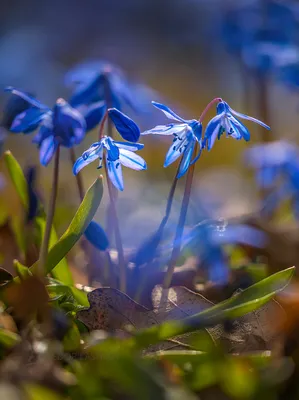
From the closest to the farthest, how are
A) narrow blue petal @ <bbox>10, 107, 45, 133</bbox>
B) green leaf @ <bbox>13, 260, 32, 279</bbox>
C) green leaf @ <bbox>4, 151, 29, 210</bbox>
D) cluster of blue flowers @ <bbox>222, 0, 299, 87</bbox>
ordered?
green leaf @ <bbox>13, 260, 32, 279</bbox>
narrow blue petal @ <bbox>10, 107, 45, 133</bbox>
green leaf @ <bbox>4, 151, 29, 210</bbox>
cluster of blue flowers @ <bbox>222, 0, 299, 87</bbox>

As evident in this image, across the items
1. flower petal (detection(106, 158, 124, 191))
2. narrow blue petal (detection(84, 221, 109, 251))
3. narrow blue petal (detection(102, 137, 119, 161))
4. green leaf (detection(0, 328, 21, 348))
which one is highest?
narrow blue petal (detection(102, 137, 119, 161))

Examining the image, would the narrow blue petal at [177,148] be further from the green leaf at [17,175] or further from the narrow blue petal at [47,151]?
the green leaf at [17,175]

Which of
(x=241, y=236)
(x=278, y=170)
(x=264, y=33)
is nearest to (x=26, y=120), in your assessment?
(x=241, y=236)

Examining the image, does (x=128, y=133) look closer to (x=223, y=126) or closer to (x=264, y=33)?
(x=223, y=126)

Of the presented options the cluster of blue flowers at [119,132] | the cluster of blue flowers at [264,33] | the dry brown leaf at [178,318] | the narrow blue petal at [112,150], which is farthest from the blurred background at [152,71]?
the dry brown leaf at [178,318]

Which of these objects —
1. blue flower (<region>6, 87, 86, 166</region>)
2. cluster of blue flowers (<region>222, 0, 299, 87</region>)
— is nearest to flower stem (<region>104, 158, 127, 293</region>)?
blue flower (<region>6, 87, 86, 166</region>)

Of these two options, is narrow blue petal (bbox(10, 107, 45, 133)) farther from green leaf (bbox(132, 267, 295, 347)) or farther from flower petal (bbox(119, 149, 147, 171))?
green leaf (bbox(132, 267, 295, 347))
